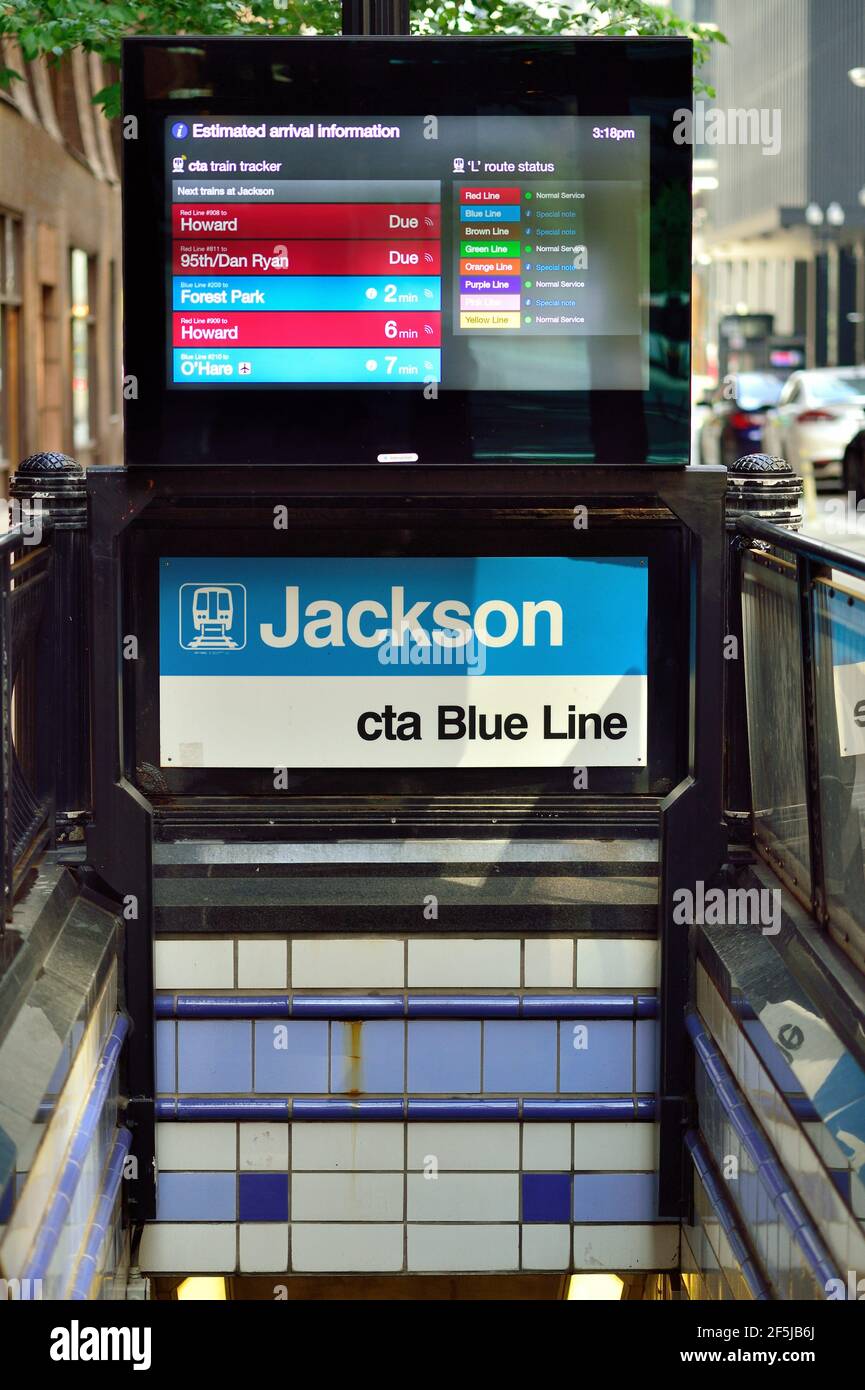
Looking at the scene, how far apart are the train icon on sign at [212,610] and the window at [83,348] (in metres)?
25.0

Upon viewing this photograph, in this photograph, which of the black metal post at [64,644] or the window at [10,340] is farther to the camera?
the window at [10,340]

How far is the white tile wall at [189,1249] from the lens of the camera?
4.95 metres

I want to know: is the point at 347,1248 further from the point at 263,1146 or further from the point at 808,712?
the point at 808,712

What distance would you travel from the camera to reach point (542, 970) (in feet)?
16.1

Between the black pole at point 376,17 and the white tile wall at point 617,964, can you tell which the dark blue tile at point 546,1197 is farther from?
the black pole at point 376,17

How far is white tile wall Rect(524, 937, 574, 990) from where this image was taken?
490cm

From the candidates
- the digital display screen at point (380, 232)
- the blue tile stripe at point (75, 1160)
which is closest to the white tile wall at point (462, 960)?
the blue tile stripe at point (75, 1160)

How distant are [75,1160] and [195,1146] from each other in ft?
3.43

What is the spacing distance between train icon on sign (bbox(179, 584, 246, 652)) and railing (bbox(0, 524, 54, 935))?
1.17 ft

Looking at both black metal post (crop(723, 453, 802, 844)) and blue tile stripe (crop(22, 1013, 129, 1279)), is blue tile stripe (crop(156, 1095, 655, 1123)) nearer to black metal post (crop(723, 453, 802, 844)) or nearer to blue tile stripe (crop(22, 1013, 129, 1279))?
blue tile stripe (crop(22, 1013, 129, 1279))

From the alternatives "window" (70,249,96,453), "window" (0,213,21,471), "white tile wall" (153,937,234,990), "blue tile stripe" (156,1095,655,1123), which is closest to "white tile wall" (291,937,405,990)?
"white tile wall" (153,937,234,990)

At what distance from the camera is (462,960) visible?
16.0 feet
